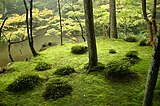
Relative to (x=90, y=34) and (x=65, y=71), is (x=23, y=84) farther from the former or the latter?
(x=90, y=34)

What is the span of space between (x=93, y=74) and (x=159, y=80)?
238cm

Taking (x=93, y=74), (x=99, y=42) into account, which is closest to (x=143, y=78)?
(x=93, y=74)

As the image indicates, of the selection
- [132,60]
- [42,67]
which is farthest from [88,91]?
[42,67]

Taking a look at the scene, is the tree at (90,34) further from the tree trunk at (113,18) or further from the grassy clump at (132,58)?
the tree trunk at (113,18)

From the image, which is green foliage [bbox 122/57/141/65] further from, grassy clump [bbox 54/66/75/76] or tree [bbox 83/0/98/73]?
grassy clump [bbox 54/66/75/76]

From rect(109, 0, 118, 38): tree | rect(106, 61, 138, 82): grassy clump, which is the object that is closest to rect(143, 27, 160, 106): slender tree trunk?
rect(106, 61, 138, 82): grassy clump

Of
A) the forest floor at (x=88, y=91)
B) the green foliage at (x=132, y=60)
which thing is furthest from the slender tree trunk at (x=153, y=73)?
the green foliage at (x=132, y=60)

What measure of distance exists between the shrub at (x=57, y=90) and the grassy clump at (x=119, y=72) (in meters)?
1.57

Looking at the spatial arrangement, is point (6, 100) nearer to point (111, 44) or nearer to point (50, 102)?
point (50, 102)

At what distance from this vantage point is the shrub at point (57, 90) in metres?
7.34

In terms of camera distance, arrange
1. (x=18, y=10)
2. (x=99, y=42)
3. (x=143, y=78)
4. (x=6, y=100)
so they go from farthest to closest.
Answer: (x=18, y=10) → (x=99, y=42) → (x=143, y=78) → (x=6, y=100)

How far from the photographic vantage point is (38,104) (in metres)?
7.02

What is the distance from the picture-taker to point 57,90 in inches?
296

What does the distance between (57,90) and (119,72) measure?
2249 mm
